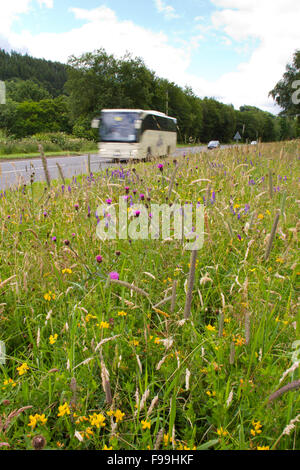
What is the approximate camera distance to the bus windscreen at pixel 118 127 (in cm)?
1673

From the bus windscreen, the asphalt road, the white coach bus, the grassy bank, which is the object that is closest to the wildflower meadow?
the asphalt road

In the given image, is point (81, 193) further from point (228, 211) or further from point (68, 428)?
point (68, 428)

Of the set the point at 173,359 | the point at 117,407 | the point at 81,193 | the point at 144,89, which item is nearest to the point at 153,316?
the point at 173,359

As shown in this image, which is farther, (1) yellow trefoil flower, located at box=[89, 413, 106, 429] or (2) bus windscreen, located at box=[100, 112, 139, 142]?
(2) bus windscreen, located at box=[100, 112, 139, 142]

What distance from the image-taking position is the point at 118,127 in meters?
16.9

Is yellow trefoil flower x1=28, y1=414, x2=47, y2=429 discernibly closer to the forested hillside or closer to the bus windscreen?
the bus windscreen

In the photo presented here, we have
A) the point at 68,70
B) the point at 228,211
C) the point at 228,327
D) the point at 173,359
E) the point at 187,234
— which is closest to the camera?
the point at 173,359

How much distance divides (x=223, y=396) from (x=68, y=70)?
50.7m

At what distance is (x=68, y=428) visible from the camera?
1.16 metres

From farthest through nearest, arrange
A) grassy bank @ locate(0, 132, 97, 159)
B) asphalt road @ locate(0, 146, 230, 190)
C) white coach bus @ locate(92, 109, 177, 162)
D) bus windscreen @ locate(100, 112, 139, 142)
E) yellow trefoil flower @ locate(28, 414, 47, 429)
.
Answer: grassy bank @ locate(0, 132, 97, 159), bus windscreen @ locate(100, 112, 139, 142), white coach bus @ locate(92, 109, 177, 162), asphalt road @ locate(0, 146, 230, 190), yellow trefoil flower @ locate(28, 414, 47, 429)

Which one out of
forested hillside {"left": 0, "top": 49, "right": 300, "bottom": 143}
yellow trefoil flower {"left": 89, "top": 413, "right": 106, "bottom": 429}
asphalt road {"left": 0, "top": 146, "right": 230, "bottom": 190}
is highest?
forested hillside {"left": 0, "top": 49, "right": 300, "bottom": 143}

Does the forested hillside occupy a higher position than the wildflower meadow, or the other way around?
the forested hillside

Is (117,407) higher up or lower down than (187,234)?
lower down

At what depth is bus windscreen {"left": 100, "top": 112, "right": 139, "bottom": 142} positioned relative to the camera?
54.9ft
